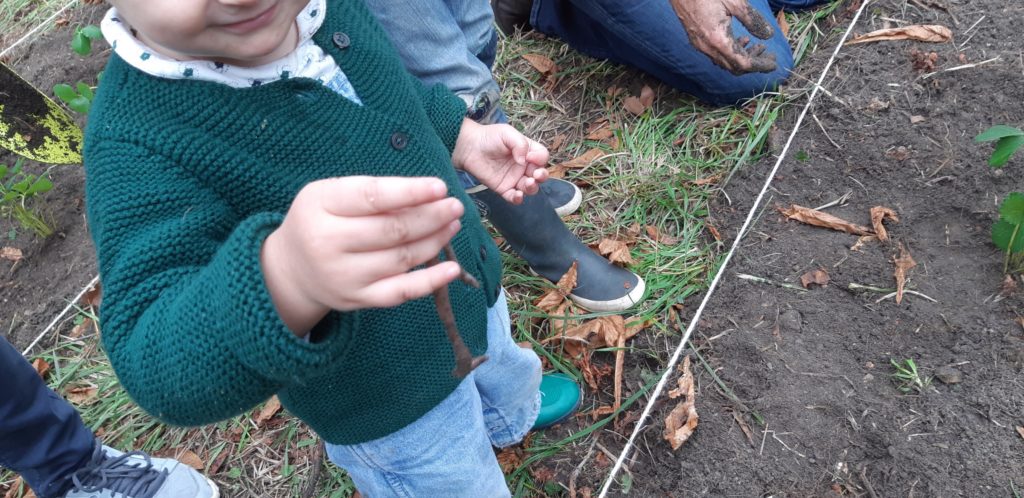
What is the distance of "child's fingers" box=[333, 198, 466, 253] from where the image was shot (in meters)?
0.68

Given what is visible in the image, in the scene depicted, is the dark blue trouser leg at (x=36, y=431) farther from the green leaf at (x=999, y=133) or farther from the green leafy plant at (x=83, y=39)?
the green leaf at (x=999, y=133)

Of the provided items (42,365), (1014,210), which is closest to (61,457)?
(42,365)

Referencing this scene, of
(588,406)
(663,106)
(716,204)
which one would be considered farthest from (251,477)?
(663,106)

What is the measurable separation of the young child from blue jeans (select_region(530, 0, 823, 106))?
131 cm

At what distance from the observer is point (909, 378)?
1690mm

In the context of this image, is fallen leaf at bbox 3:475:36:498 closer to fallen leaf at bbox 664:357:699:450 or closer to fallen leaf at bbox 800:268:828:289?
fallen leaf at bbox 664:357:699:450

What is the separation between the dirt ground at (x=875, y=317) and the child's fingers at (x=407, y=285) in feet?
4.08

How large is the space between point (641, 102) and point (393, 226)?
7.21ft

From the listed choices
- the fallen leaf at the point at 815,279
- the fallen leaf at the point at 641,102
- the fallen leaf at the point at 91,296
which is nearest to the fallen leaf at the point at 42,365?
the fallen leaf at the point at 91,296

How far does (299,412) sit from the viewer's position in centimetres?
116

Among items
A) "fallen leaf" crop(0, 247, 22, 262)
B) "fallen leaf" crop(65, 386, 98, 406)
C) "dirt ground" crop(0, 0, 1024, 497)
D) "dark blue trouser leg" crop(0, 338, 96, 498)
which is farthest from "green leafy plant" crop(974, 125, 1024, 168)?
"fallen leaf" crop(0, 247, 22, 262)

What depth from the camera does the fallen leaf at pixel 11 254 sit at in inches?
107

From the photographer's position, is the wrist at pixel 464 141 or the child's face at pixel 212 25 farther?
the wrist at pixel 464 141

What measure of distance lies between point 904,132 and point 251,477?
7.41 feet
